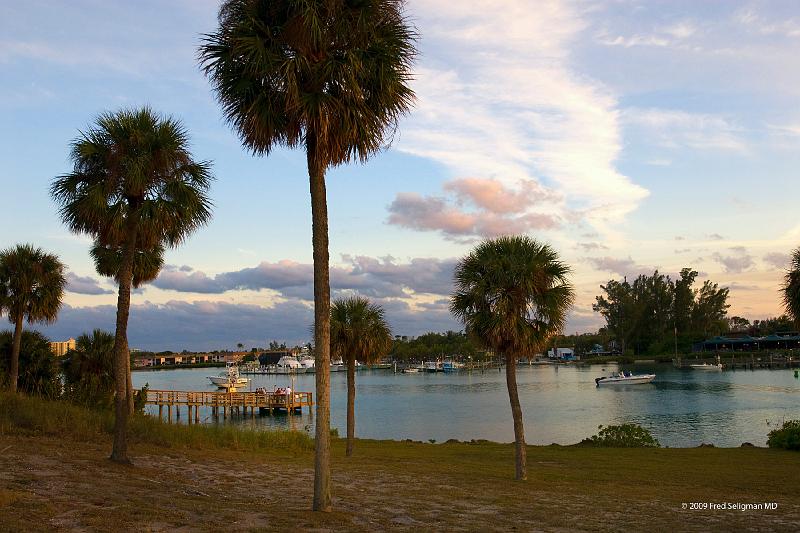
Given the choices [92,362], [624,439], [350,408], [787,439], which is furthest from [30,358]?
[787,439]

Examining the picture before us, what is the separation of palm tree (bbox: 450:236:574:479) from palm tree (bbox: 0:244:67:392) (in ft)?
69.3

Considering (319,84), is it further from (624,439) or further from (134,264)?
(624,439)

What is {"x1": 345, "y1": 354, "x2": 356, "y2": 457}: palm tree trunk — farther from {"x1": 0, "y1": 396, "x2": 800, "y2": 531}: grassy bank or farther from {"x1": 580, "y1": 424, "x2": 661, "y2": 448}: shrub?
{"x1": 580, "y1": 424, "x2": 661, "y2": 448}: shrub

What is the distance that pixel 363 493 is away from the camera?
47.9 feet

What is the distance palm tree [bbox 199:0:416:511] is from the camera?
36.5 ft

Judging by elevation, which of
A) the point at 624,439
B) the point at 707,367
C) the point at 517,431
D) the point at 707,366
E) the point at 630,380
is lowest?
the point at 630,380

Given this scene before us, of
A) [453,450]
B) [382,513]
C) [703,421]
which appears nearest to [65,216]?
[382,513]

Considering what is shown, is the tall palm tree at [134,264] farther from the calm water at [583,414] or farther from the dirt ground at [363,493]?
the calm water at [583,414]

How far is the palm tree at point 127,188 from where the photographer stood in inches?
637

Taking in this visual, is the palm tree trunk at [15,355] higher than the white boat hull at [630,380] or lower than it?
higher

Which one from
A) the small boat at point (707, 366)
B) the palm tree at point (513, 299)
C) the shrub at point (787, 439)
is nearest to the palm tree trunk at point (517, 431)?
the palm tree at point (513, 299)

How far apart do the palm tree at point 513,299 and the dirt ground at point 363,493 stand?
11.7 ft

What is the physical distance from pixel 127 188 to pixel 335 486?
8.98m

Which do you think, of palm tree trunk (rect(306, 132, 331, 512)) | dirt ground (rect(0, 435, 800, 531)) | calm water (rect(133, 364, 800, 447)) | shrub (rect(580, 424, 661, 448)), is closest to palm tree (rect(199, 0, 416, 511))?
palm tree trunk (rect(306, 132, 331, 512))
